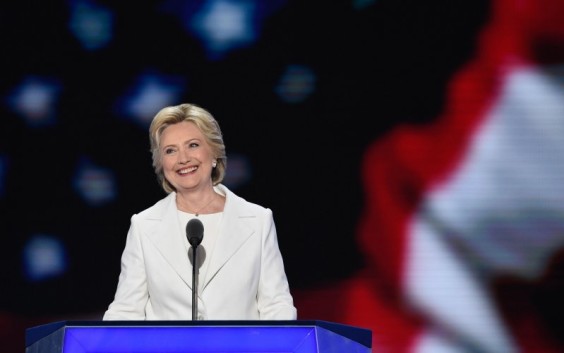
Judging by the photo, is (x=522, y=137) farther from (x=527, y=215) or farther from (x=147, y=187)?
(x=147, y=187)

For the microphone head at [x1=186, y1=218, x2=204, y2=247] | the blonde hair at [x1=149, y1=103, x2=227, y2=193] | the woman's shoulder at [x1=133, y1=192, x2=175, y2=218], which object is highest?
the blonde hair at [x1=149, y1=103, x2=227, y2=193]

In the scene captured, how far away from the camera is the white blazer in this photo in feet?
9.19

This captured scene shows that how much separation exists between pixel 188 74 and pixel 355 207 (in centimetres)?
83

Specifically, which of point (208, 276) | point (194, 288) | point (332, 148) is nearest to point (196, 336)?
point (194, 288)

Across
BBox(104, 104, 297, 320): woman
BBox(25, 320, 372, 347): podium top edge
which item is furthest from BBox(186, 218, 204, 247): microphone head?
BBox(25, 320, 372, 347): podium top edge

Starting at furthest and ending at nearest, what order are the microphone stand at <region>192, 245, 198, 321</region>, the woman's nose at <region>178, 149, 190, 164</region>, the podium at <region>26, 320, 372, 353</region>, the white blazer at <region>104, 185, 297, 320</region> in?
the woman's nose at <region>178, 149, 190, 164</region> < the white blazer at <region>104, 185, 297, 320</region> < the microphone stand at <region>192, 245, 198, 321</region> < the podium at <region>26, 320, 372, 353</region>

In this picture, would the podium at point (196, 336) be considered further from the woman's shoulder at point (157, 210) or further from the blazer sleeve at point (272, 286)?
the woman's shoulder at point (157, 210)

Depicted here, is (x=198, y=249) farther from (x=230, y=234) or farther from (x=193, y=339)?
(x=193, y=339)

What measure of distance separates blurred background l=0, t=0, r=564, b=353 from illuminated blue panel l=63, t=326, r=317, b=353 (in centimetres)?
189

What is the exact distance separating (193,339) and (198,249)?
30.9 inches

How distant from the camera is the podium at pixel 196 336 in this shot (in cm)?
210

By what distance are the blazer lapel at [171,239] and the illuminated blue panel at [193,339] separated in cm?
68

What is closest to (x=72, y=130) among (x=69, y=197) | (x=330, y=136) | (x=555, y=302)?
(x=69, y=197)

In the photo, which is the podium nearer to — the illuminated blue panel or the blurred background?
the illuminated blue panel
